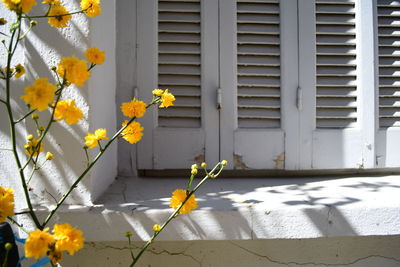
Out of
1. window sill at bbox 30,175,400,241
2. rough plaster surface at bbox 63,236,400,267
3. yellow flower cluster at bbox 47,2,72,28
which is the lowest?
rough plaster surface at bbox 63,236,400,267

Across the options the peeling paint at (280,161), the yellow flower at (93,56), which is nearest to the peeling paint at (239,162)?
the peeling paint at (280,161)

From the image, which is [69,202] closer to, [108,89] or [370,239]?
[108,89]

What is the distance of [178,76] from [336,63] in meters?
0.68

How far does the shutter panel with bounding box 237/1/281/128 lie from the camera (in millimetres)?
1474

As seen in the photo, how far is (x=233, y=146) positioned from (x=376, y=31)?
31.1 inches

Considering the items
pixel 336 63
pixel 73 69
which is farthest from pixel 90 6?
pixel 336 63

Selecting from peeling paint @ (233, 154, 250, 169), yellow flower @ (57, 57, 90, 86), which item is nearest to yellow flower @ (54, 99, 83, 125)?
yellow flower @ (57, 57, 90, 86)

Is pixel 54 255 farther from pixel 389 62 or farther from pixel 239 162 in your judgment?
pixel 389 62

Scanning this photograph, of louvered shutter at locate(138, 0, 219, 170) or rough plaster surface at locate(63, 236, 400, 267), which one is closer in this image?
rough plaster surface at locate(63, 236, 400, 267)

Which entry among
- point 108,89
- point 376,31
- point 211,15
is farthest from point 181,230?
point 376,31

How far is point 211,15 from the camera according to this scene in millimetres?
1448

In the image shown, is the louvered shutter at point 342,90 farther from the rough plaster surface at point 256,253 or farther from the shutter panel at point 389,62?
the rough plaster surface at point 256,253

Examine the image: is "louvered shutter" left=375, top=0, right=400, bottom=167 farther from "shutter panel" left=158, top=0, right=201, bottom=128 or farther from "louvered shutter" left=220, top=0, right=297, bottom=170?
"shutter panel" left=158, top=0, right=201, bottom=128

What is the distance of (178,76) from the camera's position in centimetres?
145
